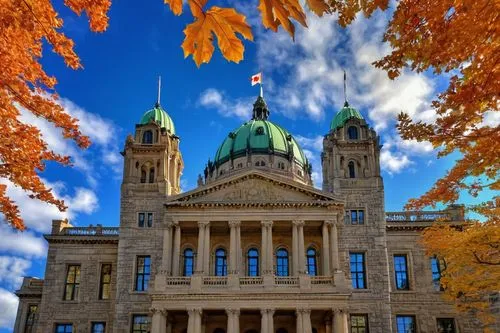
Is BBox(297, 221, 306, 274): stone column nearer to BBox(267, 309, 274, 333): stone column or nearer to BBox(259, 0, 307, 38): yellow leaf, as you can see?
BBox(267, 309, 274, 333): stone column

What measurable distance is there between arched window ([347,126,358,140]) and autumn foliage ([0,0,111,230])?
114 ft

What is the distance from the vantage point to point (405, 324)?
127 ft

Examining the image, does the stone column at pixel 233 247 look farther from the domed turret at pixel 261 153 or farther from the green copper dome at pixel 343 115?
the domed turret at pixel 261 153

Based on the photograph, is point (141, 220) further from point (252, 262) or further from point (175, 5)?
point (175, 5)

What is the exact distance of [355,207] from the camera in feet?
131

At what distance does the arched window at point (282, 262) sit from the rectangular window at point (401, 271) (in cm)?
894

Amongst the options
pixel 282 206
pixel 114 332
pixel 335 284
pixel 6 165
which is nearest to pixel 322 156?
pixel 282 206

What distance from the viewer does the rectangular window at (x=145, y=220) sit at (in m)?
39.5

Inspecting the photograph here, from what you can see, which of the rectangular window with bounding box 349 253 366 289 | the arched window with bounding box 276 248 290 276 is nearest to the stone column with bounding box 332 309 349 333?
the rectangular window with bounding box 349 253 366 289

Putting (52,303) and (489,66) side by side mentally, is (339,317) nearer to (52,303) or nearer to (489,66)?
(52,303)

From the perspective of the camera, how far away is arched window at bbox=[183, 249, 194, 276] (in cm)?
3819

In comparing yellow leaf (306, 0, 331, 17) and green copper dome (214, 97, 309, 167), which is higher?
green copper dome (214, 97, 309, 167)

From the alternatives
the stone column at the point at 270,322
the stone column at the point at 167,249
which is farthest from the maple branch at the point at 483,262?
the stone column at the point at 167,249

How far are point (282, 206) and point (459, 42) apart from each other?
28.9 metres
